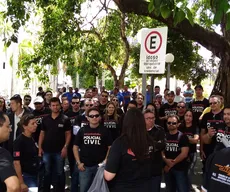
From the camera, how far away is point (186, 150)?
5.05 meters

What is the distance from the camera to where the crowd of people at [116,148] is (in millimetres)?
3189

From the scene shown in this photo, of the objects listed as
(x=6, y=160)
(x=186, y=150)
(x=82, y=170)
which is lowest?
(x=82, y=170)

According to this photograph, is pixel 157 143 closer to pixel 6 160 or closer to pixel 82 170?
pixel 82 170

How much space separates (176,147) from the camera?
5109 millimetres

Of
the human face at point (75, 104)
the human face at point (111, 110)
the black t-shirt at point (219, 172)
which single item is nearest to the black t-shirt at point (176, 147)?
the human face at point (111, 110)

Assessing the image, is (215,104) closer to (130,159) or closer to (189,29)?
(189,29)

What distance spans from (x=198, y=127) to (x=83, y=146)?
242cm

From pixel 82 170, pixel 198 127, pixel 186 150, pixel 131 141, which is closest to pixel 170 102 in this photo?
pixel 198 127

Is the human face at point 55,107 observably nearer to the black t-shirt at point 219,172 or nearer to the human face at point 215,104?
the human face at point 215,104

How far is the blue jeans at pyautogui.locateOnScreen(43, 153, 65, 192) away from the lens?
19.3 ft

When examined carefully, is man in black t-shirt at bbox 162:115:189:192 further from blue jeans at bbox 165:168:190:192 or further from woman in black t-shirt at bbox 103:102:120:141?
woman in black t-shirt at bbox 103:102:120:141

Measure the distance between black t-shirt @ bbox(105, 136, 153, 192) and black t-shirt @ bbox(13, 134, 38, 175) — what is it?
4.99 feet

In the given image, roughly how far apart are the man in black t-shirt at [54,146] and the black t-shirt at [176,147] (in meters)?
1.79

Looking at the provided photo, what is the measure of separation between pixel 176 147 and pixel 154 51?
1499 millimetres
